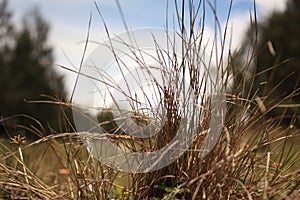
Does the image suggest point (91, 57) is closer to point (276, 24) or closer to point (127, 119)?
point (127, 119)

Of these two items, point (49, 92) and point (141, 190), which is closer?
point (141, 190)

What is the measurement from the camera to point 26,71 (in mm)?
20547

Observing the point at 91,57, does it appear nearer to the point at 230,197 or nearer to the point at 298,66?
the point at 230,197

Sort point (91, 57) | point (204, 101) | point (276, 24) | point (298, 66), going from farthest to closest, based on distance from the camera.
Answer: point (276, 24) < point (298, 66) < point (91, 57) < point (204, 101)

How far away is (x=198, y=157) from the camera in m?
1.78

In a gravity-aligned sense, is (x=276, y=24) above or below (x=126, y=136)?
above

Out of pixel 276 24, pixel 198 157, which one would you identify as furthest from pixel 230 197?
pixel 276 24

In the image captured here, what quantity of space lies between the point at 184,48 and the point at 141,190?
60 centimetres

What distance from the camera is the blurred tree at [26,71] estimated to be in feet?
63.9

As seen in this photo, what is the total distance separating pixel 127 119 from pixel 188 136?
0.29 m

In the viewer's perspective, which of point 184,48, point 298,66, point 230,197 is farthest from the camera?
point 298,66

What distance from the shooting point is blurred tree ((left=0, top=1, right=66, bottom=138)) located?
63.9 feet

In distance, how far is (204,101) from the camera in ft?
6.20

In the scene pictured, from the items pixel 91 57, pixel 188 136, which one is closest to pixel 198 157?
pixel 188 136
